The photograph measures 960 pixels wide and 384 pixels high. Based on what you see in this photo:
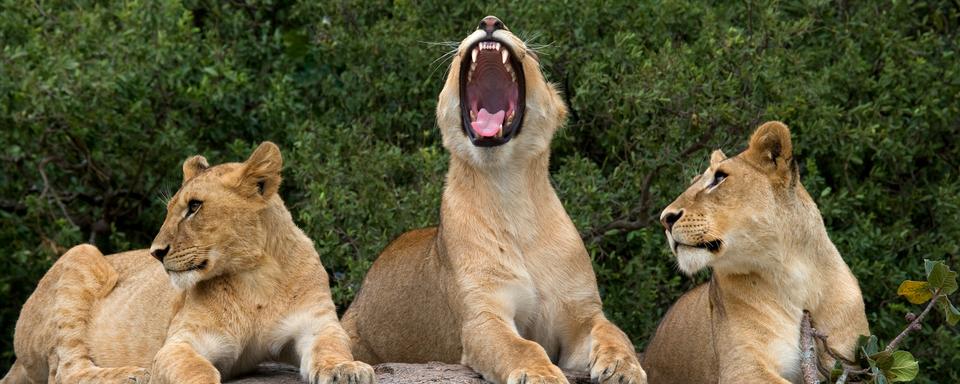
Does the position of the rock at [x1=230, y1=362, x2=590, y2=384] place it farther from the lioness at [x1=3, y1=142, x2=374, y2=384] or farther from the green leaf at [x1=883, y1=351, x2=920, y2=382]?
the green leaf at [x1=883, y1=351, x2=920, y2=382]

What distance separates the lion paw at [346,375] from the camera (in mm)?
5020

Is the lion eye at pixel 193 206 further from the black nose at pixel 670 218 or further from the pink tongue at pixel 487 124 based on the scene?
the black nose at pixel 670 218

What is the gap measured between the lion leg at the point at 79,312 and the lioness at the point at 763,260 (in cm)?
212

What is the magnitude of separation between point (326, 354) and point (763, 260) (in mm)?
1531

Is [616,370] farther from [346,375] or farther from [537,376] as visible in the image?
[346,375]

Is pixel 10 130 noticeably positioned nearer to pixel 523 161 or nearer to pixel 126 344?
pixel 126 344

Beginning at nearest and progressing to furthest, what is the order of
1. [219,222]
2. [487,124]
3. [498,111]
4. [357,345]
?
1. [219,222]
2. [487,124]
3. [498,111]
4. [357,345]

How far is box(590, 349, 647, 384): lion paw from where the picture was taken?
5.21m

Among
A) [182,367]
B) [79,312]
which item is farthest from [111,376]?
[182,367]

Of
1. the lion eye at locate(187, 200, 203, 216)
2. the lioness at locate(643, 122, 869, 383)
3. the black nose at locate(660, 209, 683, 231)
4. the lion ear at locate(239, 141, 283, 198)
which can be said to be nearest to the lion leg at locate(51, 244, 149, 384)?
the lion eye at locate(187, 200, 203, 216)

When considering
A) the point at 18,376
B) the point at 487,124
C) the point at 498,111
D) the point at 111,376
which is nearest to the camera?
the point at 111,376

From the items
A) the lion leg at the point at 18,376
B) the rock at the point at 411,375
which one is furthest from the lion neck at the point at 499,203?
the lion leg at the point at 18,376

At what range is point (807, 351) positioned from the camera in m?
5.13

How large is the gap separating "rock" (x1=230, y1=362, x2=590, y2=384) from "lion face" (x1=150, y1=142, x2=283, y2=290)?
43 centimetres
